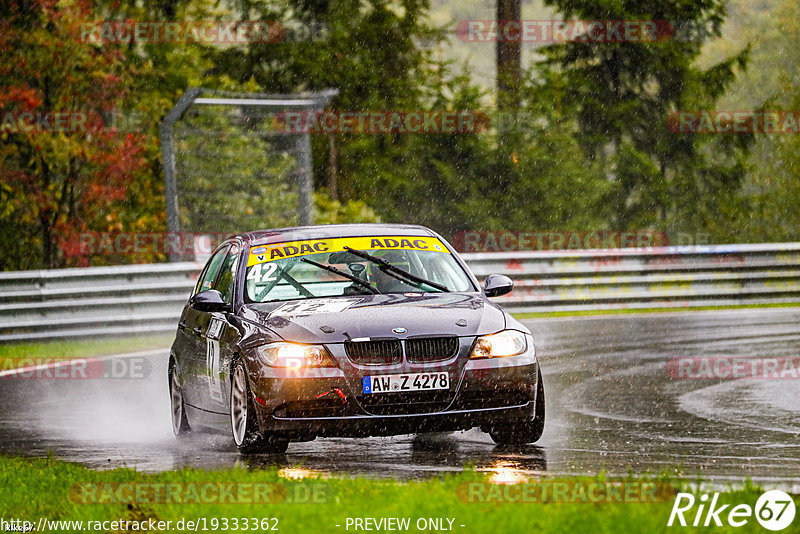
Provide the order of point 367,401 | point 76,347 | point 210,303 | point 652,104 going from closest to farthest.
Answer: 1. point 367,401
2. point 210,303
3. point 76,347
4. point 652,104

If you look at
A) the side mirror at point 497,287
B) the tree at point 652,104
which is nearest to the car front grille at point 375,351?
the side mirror at point 497,287

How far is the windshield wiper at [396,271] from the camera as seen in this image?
407 inches

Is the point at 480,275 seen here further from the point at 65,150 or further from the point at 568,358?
the point at 65,150

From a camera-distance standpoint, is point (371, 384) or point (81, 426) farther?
point (81, 426)

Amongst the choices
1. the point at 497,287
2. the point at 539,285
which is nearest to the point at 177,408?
the point at 497,287

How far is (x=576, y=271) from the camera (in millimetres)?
22453

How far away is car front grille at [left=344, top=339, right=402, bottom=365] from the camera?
9016 millimetres

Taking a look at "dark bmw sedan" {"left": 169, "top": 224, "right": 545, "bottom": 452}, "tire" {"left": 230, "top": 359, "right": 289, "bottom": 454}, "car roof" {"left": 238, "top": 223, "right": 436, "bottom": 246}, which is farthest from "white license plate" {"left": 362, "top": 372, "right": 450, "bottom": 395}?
"car roof" {"left": 238, "top": 223, "right": 436, "bottom": 246}

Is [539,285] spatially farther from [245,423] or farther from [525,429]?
[245,423]

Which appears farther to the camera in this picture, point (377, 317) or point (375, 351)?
point (377, 317)

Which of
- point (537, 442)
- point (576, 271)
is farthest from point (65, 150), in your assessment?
point (537, 442)

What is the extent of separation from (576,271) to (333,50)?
16112 millimetres

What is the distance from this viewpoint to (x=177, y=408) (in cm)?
1135

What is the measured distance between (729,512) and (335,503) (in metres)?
1.76
